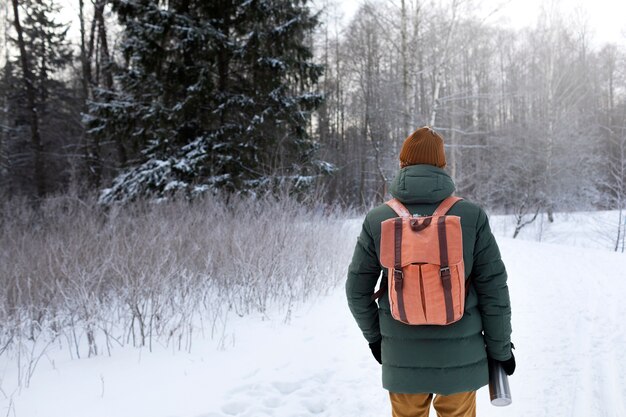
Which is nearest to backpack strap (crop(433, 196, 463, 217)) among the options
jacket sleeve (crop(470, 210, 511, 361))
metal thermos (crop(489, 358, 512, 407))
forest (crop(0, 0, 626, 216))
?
jacket sleeve (crop(470, 210, 511, 361))

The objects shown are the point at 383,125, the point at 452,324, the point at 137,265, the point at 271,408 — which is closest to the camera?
the point at 452,324

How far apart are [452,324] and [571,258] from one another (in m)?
9.22

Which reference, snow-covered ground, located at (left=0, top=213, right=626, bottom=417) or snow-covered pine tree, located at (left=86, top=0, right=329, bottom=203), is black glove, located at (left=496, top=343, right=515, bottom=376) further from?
snow-covered pine tree, located at (left=86, top=0, right=329, bottom=203)

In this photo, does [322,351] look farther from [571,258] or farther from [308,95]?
[308,95]

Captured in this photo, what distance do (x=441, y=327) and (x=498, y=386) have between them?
0.39 m

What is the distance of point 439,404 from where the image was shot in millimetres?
1829

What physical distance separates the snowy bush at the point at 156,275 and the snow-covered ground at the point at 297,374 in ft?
0.96

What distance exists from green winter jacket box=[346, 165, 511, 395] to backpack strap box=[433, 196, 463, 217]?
21mm

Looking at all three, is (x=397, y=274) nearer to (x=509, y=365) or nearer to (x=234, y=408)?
(x=509, y=365)

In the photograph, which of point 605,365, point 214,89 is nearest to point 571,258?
point 605,365

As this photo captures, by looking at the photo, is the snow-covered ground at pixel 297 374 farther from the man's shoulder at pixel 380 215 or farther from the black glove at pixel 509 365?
the man's shoulder at pixel 380 215

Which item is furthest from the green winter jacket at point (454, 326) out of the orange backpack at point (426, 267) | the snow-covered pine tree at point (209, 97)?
the snow-covered pine tree at point (209, 97)

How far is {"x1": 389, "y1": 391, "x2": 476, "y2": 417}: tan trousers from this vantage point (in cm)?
180

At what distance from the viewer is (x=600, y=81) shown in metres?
35.3
